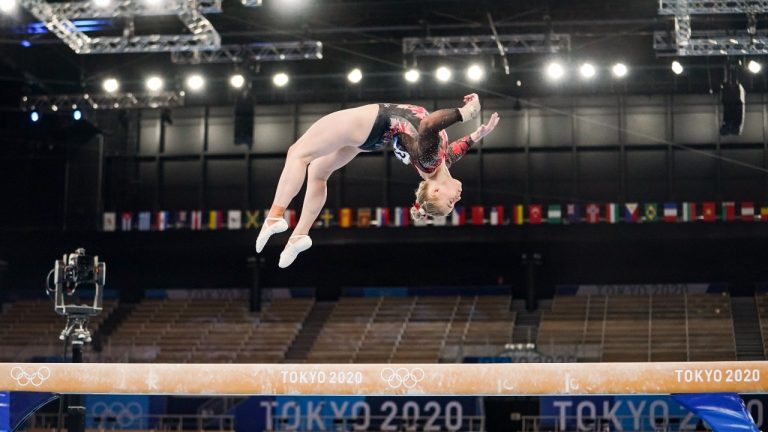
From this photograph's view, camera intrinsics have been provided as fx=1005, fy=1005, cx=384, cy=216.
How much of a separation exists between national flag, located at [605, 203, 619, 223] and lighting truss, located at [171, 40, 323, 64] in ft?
26.2

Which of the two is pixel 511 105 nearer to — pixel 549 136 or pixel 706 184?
pixel 549 136

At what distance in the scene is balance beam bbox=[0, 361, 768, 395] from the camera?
6.64 m

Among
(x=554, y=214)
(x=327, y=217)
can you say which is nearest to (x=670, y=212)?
(x=554, y=214)

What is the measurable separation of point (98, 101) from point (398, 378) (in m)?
17.0

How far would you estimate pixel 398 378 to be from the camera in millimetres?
6785

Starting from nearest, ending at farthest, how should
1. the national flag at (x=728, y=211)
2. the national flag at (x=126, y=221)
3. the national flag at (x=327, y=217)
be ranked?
the national flag at (x=728, y=211), the national flag at (x=327, y=217), the national flag at (x=126, y=221)

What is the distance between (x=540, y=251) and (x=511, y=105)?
3.73m

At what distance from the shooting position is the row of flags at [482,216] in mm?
23031

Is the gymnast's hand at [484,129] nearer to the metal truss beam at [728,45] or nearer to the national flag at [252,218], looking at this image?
the metal truss beam at [728,45]

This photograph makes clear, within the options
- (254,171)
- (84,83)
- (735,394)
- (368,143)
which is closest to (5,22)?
(84,83)

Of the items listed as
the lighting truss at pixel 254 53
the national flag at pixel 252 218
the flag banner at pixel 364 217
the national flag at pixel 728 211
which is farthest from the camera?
the national flag at pixel 252 218

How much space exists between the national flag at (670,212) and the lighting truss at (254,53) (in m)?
8.94

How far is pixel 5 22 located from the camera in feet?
63.6

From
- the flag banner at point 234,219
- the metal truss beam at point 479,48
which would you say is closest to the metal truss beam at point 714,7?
the metal truss beam at point 479,48
